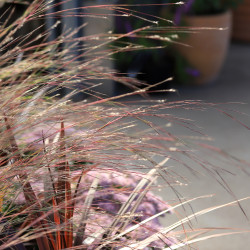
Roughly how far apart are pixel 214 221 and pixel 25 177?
124cm

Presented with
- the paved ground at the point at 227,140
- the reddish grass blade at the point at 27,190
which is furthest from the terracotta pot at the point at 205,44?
the reddish grass blade at the point at 27,190

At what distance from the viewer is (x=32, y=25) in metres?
2.71

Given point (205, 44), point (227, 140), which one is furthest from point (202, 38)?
point (227, 140)

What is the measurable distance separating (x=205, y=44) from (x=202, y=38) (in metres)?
0.05

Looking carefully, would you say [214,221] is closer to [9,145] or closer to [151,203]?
[151,203]

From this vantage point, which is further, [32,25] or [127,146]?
[32,25]

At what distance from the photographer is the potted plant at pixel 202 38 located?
3404mm

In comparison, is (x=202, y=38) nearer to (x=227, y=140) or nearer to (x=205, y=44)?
(x=205, y=44)

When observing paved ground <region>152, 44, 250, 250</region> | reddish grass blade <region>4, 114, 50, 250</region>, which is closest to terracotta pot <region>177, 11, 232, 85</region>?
paved ground <region>152, 44, 250, 250</region>

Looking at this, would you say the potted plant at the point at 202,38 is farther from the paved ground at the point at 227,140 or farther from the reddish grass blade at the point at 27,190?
the reddish grass blade at the point at 27,190

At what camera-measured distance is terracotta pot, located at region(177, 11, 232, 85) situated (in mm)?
3406

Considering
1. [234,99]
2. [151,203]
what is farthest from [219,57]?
[151,203]

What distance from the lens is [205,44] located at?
3.44 metres

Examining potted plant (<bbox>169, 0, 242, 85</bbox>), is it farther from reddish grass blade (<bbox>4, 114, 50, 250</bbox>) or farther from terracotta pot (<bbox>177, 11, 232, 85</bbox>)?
reddish grass blade (<bbox>4, 114, 50, 250</bbox>)
